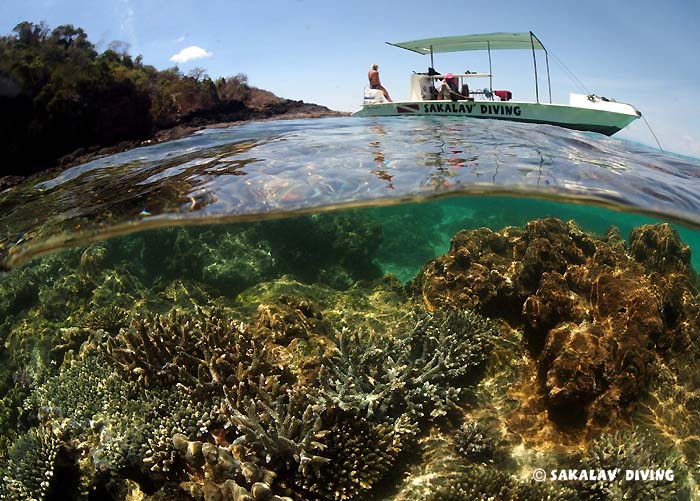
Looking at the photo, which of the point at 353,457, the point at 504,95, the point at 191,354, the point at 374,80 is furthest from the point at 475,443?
the point at 374,80

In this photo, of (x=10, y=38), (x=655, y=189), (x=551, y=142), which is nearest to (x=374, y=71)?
(x=551, y=142)

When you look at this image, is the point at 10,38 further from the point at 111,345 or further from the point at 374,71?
the point at 111,345

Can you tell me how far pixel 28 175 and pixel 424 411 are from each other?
17.0 m

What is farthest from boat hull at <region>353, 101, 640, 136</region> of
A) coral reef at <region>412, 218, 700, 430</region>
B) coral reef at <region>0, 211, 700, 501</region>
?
coral reef at <region>0, 211, 700, 501</region>

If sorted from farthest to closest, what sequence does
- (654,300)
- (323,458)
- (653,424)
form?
(654,300) → (653,424) → (323,458)

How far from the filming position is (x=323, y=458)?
4.54m

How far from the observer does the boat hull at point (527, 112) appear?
44.8 feet

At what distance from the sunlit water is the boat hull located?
2160 mm

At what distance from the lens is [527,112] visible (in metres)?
15.1

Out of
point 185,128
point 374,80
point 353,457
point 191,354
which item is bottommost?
point 353,457

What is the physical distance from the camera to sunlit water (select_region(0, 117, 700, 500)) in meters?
4.96

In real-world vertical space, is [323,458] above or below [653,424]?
above

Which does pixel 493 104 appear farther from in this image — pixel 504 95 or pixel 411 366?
pixel 411 366

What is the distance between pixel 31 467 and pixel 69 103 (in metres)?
16.6
